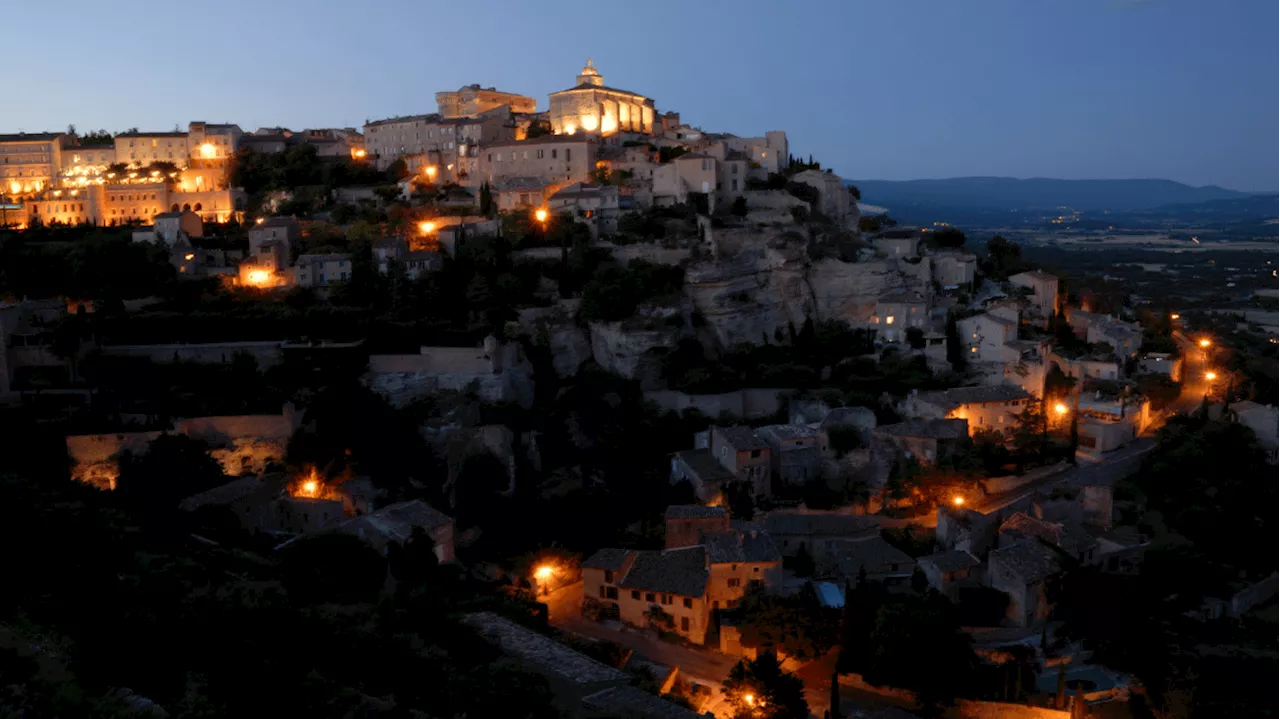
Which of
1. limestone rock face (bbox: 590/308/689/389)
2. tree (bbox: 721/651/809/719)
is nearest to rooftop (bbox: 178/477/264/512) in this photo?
limestone rock face (bbox: 590/308/689/389)

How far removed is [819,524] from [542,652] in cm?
809

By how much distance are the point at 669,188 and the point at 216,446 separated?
1722 centimetres

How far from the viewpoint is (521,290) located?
2898 centimetres

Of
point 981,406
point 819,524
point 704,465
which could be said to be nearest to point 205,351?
point 704,465

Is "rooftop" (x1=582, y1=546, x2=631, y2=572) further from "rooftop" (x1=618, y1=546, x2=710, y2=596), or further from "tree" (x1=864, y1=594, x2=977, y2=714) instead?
"tree" (x1=864, y1=594, x2=977, y2=714)

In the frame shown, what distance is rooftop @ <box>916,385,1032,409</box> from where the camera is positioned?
81.5ft

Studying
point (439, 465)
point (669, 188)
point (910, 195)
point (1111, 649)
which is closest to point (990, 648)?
point (1111, 649)

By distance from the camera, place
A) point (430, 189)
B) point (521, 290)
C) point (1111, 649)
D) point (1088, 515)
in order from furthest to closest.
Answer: point (430, 189) → point (521, 290) → point (1088, 515) → point (1111, 649)

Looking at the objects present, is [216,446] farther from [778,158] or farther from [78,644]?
[778,158]

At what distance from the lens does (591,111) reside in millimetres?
40156

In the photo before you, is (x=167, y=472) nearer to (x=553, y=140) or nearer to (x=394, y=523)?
(x=394, y=523)

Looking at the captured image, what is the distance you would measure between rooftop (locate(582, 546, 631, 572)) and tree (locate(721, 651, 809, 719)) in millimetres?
4045

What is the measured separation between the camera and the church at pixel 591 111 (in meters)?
40.2

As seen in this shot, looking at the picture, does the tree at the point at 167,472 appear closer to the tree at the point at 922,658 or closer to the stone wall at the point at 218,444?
the stone wall at the point at 218,444
